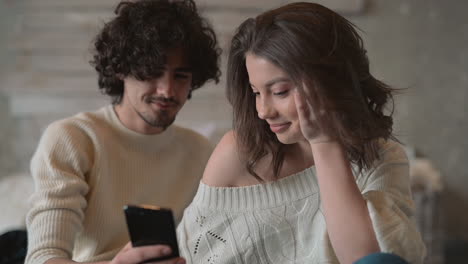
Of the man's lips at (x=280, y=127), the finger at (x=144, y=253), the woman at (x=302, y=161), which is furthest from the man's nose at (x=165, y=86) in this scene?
the finger at (x=144, y=253)

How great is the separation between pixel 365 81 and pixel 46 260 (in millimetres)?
819

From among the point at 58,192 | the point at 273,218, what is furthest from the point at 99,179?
the point at 273,218

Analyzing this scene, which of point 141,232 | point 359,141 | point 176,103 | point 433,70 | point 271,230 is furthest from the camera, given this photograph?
point 433,70

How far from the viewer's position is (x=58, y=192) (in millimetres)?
1380

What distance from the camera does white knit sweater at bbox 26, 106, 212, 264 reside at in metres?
1.37

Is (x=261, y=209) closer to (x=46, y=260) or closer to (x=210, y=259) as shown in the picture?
(x=210, y=259)

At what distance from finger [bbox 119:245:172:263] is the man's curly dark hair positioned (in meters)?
0.68

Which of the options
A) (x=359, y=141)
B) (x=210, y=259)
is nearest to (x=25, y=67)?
(x=210, y=259)

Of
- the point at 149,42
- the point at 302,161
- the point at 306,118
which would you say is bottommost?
the point at 302,161

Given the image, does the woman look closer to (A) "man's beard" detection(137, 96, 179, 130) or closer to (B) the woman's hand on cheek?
(B) the woman's hand on cheek

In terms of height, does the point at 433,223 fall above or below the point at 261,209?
below

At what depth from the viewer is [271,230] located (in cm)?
120

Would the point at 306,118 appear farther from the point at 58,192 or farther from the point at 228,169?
the point at 58,192

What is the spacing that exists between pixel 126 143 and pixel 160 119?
0.14 m
